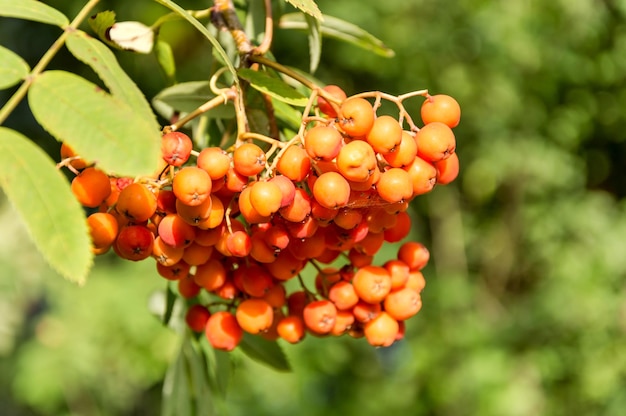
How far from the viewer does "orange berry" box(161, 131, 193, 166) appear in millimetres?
796

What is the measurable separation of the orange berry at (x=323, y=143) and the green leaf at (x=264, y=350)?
0.50m

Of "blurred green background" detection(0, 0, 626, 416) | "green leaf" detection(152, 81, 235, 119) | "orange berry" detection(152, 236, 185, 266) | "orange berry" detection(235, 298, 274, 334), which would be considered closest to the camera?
"orange berry" detection(152, 236, 185, 266)

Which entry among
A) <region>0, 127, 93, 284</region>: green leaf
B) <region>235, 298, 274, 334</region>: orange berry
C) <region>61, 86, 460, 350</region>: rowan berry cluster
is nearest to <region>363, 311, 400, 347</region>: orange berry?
<region>61, 86, 460, 350</region>: rowan berry cluster

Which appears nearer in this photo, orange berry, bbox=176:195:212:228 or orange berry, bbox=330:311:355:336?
orange berry, bbox=176:195:212:228

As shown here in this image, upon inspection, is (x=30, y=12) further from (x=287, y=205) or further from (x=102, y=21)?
(x=287, y=205)

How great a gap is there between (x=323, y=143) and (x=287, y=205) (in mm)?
Answer: 76

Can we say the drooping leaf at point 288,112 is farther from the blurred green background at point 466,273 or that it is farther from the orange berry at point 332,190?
the blurred green background at point 466,273

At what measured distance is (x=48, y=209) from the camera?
25.3 inches

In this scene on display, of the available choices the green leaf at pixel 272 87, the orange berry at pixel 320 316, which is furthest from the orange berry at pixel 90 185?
the orange berry at pixel 320 316

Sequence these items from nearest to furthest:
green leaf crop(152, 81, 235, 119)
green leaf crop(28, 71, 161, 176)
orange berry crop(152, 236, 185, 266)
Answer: green leaf crop(28, 71, 161, 176)
orange berry crop(152, 236, 185, 266)
green leaf crop(152, 81, 235, 119)

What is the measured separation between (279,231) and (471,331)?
2502 mm

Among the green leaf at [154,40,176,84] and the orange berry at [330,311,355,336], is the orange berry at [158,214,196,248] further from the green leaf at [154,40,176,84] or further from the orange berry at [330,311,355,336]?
the green leaf at [154,40,176,84]

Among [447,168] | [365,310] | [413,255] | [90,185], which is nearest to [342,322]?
[365,310]

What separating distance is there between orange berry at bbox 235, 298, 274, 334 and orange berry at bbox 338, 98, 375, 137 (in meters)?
0.27
